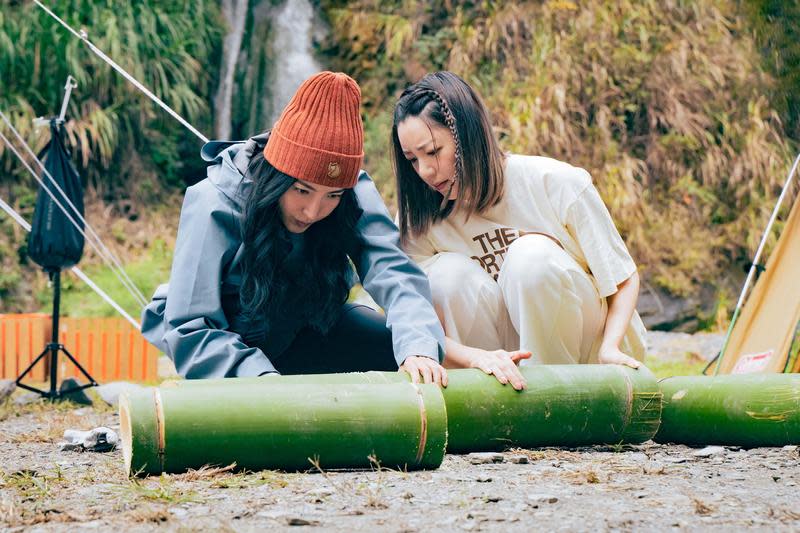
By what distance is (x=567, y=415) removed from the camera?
2.52 meters

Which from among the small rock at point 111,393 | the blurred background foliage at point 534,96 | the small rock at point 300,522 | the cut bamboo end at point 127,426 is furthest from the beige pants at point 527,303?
the blurred background foliage at point 534,96

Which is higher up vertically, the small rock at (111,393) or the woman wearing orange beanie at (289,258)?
the woman wearing orange beanie at (289,258)

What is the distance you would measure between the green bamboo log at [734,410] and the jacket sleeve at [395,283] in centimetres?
67

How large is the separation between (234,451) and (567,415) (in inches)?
34.2

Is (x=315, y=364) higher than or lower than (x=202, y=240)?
lower

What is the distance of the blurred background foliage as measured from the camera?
880 cm

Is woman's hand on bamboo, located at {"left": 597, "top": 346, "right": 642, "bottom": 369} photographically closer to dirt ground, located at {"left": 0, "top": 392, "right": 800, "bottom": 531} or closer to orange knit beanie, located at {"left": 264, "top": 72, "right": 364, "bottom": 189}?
dirt ground, located at {"left": 0, "top": 392, "right": 800, "bottom": 531}

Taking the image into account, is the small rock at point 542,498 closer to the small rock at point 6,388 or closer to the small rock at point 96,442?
the small rock at point 96,442

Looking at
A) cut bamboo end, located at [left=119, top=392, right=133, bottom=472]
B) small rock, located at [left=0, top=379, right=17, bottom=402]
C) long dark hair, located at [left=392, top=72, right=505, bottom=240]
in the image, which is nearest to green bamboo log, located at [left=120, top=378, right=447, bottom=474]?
cut bamboo end, located at [left=119, top=392, right=133, bottom=472]

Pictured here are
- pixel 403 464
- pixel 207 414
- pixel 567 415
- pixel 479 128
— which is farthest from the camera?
pixel 479 128

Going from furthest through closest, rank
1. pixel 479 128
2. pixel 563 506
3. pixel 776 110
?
pixel 776 110 < pixel 479 128 < pixel 563 506

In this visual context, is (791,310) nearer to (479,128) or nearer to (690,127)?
(479,128)

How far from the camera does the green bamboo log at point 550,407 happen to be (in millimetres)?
2457

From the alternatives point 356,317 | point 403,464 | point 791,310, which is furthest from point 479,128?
point 791,310
